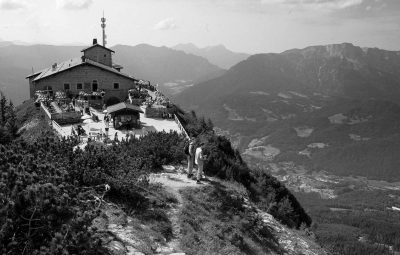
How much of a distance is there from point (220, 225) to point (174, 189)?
3214mm

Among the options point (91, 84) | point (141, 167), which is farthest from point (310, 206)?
point (141, 167)

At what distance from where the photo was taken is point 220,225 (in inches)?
642

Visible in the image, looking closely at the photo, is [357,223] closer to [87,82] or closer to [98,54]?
[98,54]

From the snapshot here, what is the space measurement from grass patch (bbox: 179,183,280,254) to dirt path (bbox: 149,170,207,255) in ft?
0.71

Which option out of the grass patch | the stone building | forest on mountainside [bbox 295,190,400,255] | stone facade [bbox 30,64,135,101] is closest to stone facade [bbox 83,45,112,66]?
the stone building

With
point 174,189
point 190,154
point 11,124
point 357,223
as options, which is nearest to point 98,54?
point 11,124

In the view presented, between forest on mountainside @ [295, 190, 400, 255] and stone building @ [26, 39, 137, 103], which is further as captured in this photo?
forest on mountainside @ [295, 190, 400, 255]

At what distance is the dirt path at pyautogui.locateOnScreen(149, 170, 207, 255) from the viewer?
533 inches

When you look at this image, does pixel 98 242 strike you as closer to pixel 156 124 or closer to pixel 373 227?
pixel 156 124

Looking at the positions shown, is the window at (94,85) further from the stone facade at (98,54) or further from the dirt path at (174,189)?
the dirt path at (174,189)

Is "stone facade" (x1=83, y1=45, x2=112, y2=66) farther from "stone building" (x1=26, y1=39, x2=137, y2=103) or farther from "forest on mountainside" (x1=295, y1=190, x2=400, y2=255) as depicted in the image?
"forest on mountainside" (x1=295, y1=190, x2=400, y2=255)

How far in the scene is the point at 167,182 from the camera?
770 inches

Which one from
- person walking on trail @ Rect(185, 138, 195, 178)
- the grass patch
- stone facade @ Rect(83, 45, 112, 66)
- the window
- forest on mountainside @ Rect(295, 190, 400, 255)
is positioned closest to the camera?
the grass patch

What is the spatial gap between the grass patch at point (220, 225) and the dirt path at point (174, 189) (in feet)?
0.71
